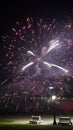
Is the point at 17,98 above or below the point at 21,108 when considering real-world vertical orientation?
above

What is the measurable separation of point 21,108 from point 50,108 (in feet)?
21.0

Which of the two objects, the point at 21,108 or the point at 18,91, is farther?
the point at 18,91

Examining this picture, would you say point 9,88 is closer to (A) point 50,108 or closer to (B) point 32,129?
(A) point 50,108

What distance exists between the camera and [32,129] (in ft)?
79.5

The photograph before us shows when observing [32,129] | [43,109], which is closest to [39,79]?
[43,109]

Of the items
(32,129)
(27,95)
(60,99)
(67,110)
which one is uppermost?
(27,95)

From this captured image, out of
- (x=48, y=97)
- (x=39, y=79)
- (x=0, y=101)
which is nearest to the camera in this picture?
(x=39, y=79)

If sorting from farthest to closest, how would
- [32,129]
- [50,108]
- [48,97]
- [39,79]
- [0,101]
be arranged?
[0,101] < [48,97] < [50,108] < [39,79] < [32,129]

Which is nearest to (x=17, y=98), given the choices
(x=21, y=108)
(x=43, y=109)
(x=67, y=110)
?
(x=21, y=108)

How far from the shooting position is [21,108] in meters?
57.0

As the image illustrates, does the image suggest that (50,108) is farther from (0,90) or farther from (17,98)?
(0,90)

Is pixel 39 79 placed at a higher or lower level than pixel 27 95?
lower

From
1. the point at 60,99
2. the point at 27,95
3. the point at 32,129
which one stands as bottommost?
the point at 32,129

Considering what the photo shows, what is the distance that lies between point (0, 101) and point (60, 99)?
14815 mm
